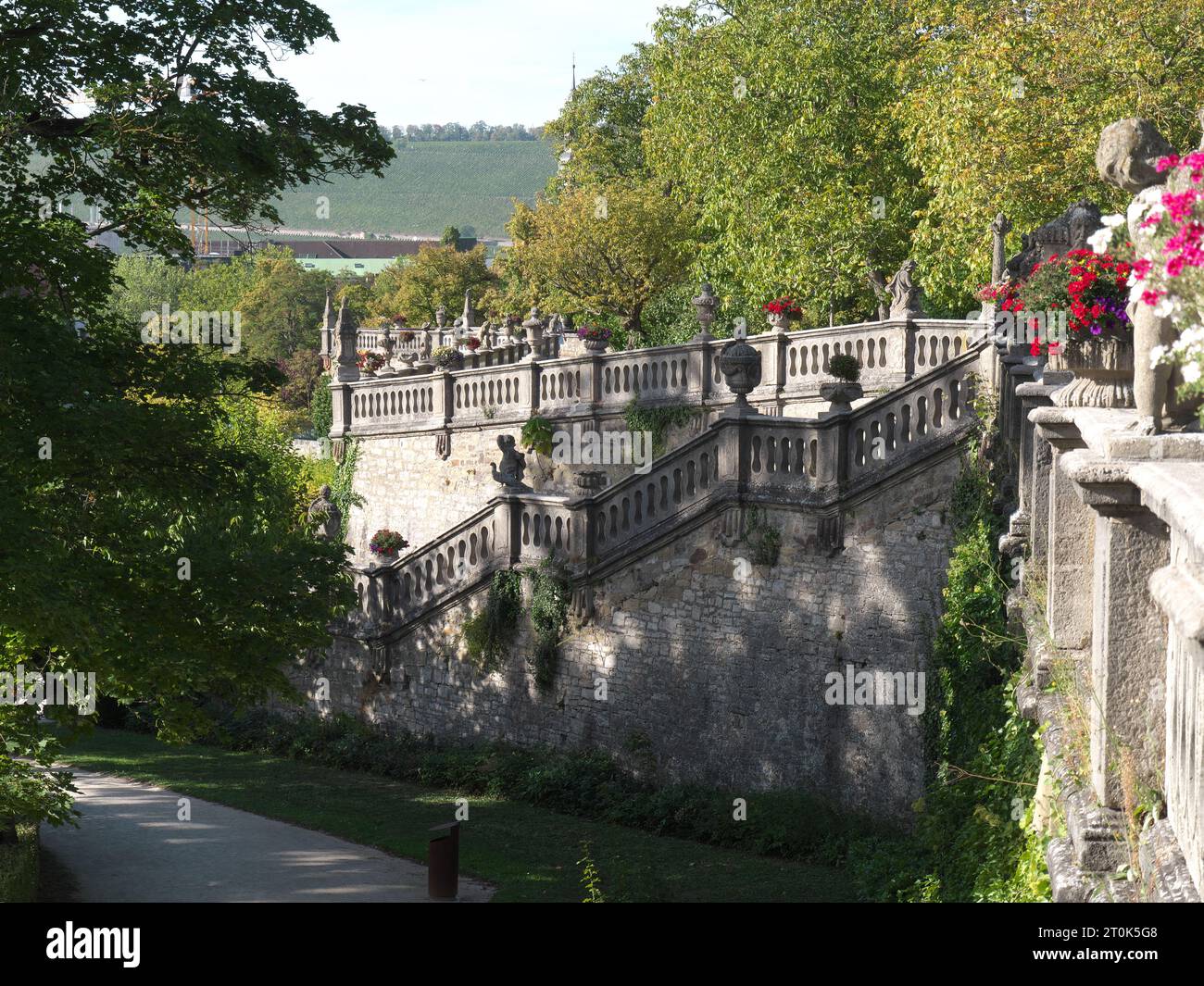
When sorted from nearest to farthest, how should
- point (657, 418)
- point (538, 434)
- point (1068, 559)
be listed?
1. point (1068, 559)
2. point (657, 418)
3. point (538, 434)

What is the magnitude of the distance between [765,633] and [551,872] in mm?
3566

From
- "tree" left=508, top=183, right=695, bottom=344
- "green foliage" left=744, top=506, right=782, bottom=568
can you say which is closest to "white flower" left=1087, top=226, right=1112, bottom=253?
"green foliage" left=744, top=506, right=782, bottom=568

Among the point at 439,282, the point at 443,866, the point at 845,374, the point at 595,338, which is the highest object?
the point at 439,282

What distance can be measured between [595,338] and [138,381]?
15701mm

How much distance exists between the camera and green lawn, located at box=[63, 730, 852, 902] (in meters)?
14.2

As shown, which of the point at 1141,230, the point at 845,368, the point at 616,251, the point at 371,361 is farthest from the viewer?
the point at 616,251

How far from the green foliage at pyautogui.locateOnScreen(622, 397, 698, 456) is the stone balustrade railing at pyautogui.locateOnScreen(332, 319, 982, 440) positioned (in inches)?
5.8

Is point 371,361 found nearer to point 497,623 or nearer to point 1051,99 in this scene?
point 497,623

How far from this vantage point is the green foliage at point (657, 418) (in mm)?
22312

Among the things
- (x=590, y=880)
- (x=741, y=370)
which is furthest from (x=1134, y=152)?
(x=741, y=370)

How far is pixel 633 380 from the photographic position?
23109mm

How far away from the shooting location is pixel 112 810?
1800cm

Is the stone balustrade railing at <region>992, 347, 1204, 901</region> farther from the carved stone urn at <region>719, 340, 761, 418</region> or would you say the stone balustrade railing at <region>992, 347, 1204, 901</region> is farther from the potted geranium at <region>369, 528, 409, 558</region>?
the potted geranium at <region>369, 528, 409, 558</region>
